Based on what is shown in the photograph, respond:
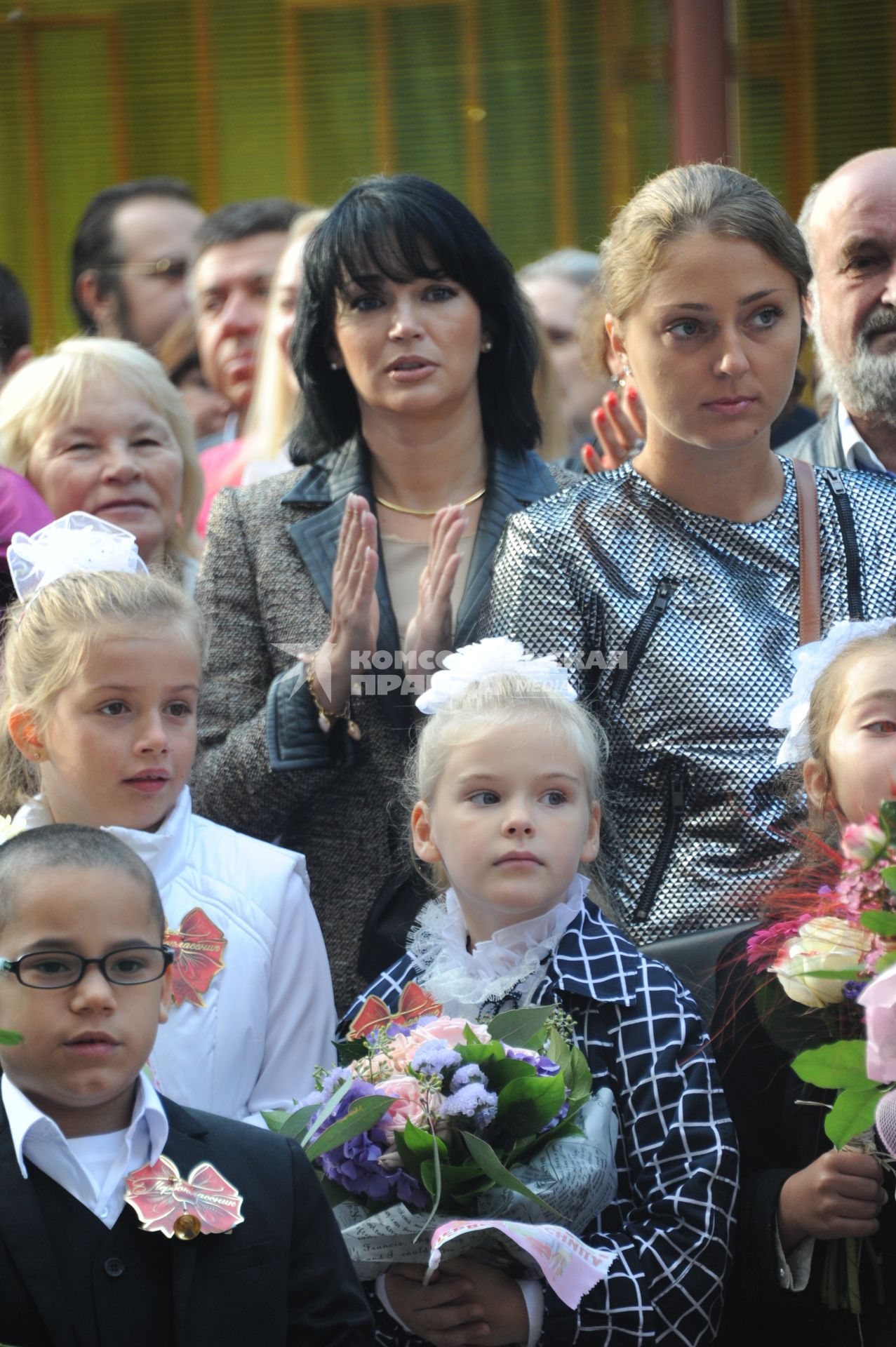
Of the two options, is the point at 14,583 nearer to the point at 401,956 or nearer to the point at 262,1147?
the point at 401,956

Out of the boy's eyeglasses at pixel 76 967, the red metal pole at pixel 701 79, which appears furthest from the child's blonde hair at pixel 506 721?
the red metal pole at pixel 701 79

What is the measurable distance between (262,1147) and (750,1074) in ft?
2.62

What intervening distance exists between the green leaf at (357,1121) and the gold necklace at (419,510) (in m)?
1.56

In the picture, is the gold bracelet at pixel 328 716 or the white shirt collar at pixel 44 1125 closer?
the white shirt collar at pixel 44 1125

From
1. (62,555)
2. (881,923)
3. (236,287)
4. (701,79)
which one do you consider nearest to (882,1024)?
(881,923)

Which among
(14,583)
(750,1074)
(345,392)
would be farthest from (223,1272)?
(345,392)

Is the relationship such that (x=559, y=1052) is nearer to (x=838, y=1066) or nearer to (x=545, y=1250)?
(x=545, y=1250)

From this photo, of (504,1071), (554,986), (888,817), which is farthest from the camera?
(554,986)

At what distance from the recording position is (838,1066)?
2455 mm

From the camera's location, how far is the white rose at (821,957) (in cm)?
257

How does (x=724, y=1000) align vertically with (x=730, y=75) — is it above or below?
below

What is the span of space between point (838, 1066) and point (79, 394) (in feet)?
7.90

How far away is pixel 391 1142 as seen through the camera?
2641 mm

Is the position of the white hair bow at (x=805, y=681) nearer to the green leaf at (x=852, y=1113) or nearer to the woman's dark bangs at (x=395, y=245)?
the green leaf at (x=852, y=1113)
